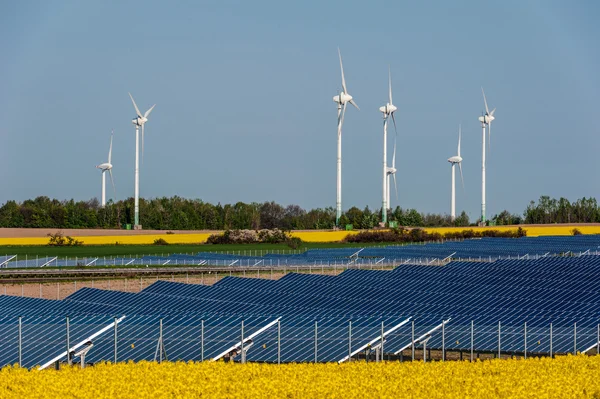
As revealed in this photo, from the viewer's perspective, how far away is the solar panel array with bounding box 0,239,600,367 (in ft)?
132

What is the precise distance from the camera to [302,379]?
87.0 feet

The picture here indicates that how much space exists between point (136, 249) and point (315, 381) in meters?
113

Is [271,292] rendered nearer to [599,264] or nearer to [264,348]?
[264,348]

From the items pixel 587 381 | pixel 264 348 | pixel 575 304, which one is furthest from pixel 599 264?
pixel 587 381

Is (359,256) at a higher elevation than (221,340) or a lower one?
higher

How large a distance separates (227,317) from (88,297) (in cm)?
1893

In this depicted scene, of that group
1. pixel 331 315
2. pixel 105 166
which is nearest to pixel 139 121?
pixel 105 166

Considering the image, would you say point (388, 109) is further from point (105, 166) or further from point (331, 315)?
point (331, 315)

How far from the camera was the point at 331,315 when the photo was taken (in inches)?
2044

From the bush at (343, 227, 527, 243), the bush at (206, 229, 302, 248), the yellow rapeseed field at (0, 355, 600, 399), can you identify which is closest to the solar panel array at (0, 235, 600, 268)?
the bush at (343, 227, 527, 243)

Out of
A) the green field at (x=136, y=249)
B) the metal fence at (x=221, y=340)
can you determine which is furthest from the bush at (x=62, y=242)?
the metal fence at (x=221, y=340)

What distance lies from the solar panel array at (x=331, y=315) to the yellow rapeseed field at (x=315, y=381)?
35.5 ft

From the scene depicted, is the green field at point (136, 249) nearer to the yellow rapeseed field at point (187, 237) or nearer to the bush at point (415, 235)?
the yellow rapeseed field at point (187, 237)

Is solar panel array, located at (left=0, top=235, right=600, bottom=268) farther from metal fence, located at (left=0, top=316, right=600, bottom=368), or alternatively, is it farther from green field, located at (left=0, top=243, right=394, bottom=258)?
metal fence, located at (left=0, top=316, right=600, bottom=368)
